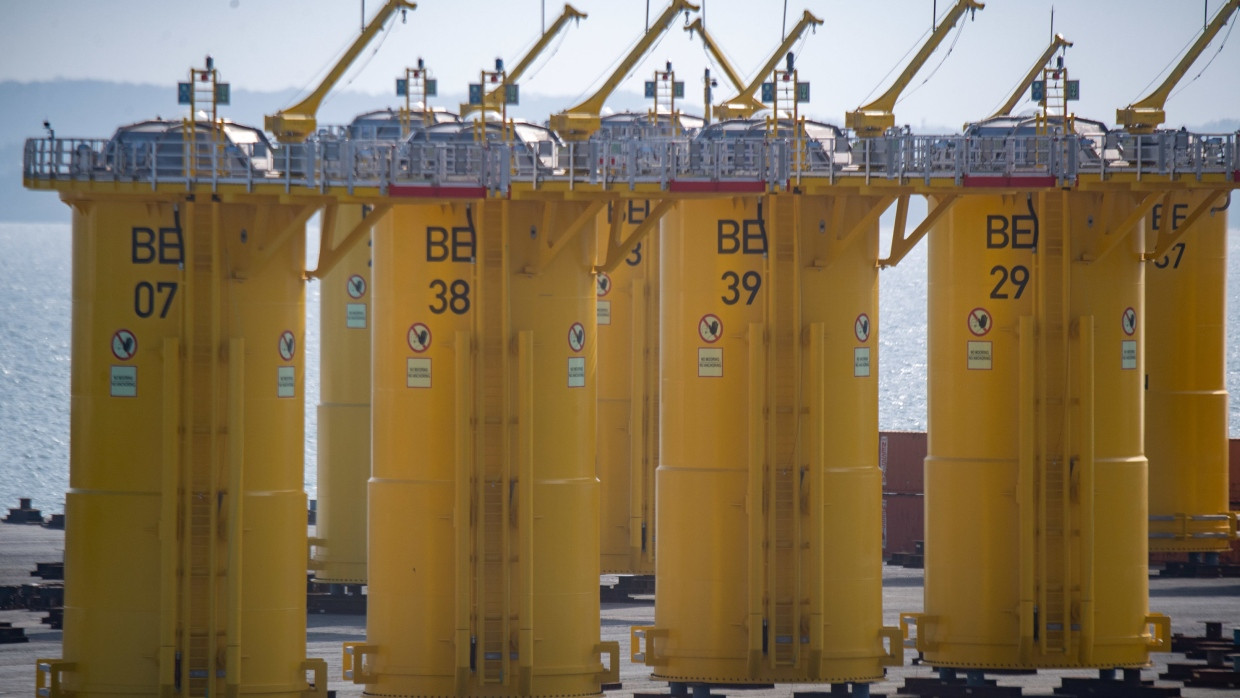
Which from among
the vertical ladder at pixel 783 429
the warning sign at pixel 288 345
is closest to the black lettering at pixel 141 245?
the warning sign at pixel 288 345

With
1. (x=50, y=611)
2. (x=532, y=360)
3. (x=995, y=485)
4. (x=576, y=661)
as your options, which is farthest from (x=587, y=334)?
(x=50, y=611)

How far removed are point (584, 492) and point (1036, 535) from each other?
7.82 metres

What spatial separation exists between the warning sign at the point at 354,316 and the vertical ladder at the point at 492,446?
14.9m

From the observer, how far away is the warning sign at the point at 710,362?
34906 mm

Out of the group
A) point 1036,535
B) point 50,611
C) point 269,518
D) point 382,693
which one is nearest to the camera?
point 269,518

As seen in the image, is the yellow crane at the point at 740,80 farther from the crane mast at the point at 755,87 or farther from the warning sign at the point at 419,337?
the warning sign at the point at 419,337

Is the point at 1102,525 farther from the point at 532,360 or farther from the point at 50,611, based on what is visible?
the point at 50,611

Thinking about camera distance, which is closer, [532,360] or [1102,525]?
[532,360]

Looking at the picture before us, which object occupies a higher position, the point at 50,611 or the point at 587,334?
the point at 587,334

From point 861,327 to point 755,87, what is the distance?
867 cm

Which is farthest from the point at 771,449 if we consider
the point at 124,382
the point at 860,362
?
the point at 124,382

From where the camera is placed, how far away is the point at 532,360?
108ft

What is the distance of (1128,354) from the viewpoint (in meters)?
37.0

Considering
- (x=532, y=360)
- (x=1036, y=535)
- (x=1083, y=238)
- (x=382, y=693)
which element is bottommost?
(x=382, y=693)
